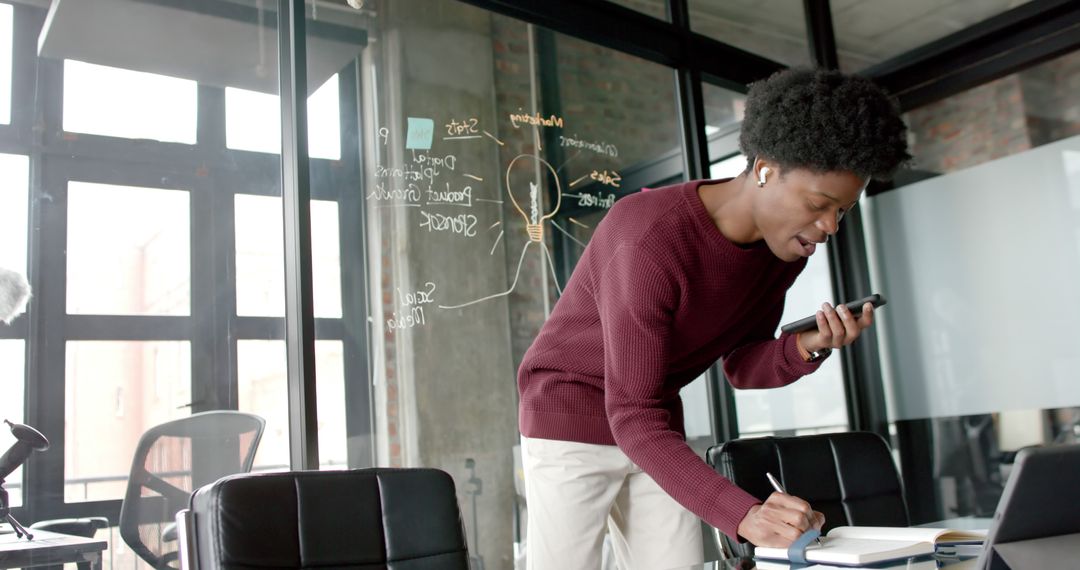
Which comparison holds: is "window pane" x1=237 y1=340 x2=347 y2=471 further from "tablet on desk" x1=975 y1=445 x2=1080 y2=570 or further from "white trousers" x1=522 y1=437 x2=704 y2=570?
"tablet on desk" x1=975 y1=445 x2=1080 y2=570

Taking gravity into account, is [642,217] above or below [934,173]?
below

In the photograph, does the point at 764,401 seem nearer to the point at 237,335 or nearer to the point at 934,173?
the point at 934,173

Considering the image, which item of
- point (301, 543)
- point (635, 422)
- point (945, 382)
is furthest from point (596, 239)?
→ point (945, 382)

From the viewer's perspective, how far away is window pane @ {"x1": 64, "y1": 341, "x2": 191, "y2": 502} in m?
2.12

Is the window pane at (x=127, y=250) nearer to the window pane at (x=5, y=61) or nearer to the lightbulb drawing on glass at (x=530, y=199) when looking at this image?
the window pane at (x=5, y=61)

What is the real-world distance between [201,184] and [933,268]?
2882 millimetres

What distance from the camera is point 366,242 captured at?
2.62 meters

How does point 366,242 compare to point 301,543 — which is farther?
point 366,242

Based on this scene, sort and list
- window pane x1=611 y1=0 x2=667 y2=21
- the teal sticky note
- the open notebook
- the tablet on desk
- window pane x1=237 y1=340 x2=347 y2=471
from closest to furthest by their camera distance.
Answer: the tablet on desk → the open notebook → window pane x1=237 y1=340 x2=347 y2=471 → the teal sticky note → window pane x1=611 y1=0 x2=667 y2=21

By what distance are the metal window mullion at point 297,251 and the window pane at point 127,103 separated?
0.80 ft

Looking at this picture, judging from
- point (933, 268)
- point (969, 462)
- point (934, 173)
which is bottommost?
point (969, 462)

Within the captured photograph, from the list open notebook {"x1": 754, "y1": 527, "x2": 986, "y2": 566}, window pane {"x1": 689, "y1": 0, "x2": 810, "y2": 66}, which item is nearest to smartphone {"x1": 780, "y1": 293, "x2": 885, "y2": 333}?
open notebook {"x1": 754, "y1": 527, "x2": 986, "y2": 566}

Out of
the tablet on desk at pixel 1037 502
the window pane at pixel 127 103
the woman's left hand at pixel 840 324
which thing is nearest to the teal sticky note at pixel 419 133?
the window pane at pixel 127 103

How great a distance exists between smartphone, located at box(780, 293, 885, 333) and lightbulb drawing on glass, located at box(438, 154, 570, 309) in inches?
50.6
